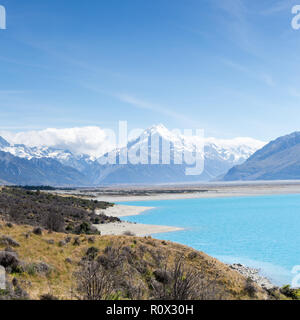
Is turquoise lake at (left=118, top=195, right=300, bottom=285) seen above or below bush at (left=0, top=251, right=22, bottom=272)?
below

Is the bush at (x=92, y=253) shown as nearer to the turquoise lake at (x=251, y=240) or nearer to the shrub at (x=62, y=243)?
the shrub at (x=62, y=243)

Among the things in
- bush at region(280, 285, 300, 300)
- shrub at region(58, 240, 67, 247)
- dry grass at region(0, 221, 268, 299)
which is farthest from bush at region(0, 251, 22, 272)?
bush at region(280, 285, 300, 300)

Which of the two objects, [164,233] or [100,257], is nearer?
[100,257]

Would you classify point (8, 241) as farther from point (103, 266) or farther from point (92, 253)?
point (103, 266)

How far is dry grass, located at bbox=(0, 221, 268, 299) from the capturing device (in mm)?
14648

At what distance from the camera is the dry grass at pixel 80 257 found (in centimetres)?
1465

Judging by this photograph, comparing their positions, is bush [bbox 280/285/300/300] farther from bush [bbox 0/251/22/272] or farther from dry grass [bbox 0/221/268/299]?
bush [bbox 0/251/22/272]

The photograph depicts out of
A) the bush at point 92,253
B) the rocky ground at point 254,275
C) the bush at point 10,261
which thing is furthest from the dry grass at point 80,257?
the rocky ground at point 254,275

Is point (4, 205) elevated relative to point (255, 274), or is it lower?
elevated
